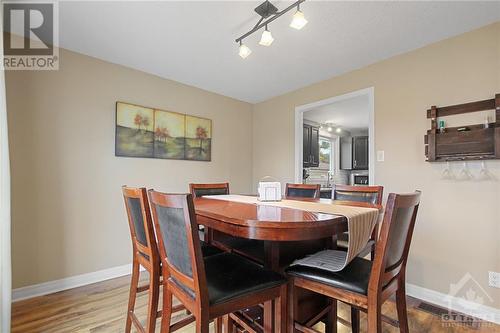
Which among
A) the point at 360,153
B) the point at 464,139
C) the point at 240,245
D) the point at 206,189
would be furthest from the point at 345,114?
the point at 240,245

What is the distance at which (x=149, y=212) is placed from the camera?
52.1 inches

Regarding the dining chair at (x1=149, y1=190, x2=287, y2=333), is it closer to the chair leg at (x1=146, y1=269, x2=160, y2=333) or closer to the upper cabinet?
the chair leg at (x1=146, y1=269, x2=160, y2=333)

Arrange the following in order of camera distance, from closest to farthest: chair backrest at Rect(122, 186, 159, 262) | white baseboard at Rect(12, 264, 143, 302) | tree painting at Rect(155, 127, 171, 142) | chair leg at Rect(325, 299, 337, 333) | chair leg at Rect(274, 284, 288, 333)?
chair leg at Rect(274, 284, 288, 333), chair backrest at Rect(122, 186, 159, 262), chair leg at Rect(325, 299, 337, 333), white baseboard at Rect(12, 264, 143, 302), tree painting at Rect(155, 127, 171, 142)

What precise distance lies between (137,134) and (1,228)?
156 cm

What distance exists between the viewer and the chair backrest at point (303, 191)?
7.80 feet

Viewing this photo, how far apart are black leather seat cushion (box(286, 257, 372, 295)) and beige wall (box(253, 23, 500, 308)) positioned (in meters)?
1.48

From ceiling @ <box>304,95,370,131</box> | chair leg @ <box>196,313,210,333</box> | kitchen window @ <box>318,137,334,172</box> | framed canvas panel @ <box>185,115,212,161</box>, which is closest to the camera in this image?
chair leg @ <box>196,313,210,333</box>

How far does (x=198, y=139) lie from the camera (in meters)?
3.50

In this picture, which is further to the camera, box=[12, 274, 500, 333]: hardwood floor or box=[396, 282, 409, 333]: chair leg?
box=[12, 274, 500, 333]: hardwood floor

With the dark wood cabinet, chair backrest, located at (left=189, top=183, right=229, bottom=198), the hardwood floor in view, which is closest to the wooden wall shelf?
the hardwood floor

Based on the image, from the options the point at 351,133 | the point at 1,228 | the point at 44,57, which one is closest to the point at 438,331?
the point at 1,228

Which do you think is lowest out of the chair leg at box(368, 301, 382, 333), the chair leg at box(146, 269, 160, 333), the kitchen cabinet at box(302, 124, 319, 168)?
the chair leg at box(146, 269, 160, 333)

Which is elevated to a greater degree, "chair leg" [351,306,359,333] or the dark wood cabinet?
the dark wood cabinet

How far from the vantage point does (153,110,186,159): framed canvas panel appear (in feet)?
10.2
